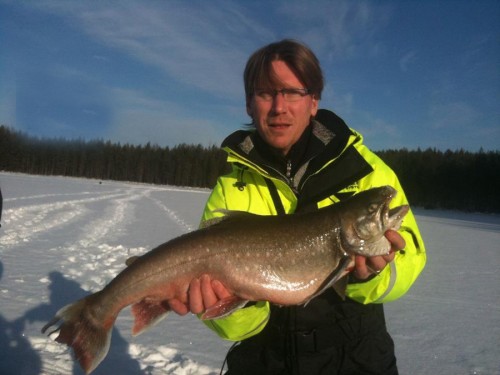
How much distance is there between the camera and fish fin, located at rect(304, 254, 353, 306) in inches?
99.1

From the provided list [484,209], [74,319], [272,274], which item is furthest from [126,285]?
[484,209]

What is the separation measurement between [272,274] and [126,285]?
39.4 inches

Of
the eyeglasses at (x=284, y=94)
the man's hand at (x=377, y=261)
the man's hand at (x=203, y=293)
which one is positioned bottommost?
the man's hand at (x=203, y=293)

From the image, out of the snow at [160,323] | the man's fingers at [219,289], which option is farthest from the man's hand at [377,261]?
the snow at [160,323]

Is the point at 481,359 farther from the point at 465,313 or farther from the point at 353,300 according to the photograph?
the point at 353,300

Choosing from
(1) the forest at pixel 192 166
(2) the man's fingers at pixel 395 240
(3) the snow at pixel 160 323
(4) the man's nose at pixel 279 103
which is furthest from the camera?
(1) the forest at pixel 192 166

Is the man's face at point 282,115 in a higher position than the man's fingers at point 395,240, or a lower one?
higher

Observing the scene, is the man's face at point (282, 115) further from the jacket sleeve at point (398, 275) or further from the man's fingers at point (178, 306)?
the man's fingers at point (178, 306)

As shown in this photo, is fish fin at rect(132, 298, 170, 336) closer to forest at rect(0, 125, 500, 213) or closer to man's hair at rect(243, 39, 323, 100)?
man's hair at rect(243, 39, 323, 100)

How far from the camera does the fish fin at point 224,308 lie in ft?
8.83

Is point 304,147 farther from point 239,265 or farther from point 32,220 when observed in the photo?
point 32,220

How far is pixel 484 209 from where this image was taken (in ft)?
144

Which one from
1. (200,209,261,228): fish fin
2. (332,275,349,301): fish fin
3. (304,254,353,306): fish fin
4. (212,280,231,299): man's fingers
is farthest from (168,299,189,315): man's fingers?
(332,275,349,301): fish fin

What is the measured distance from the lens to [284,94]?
9.80 feet
